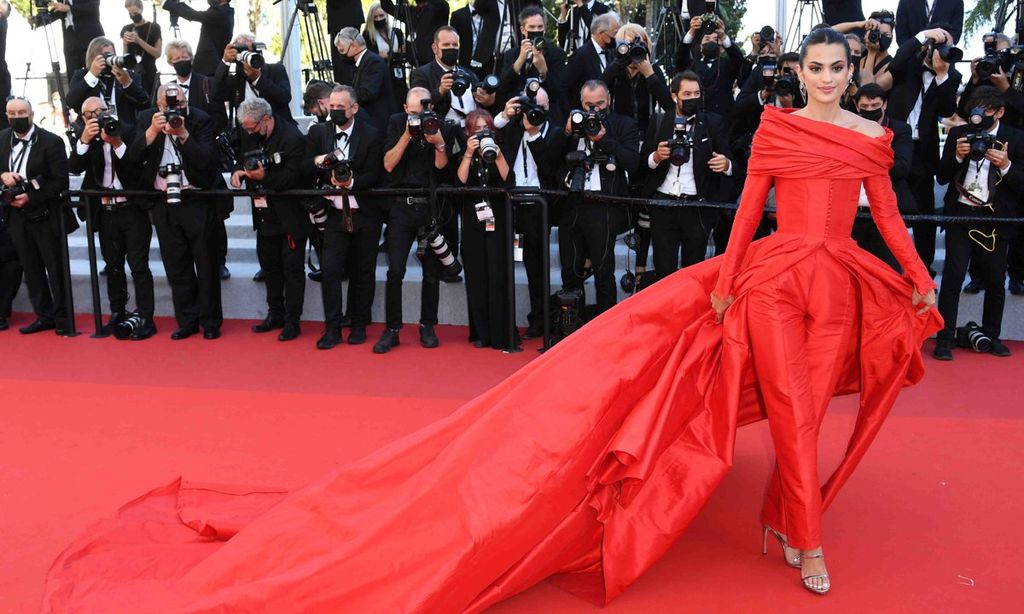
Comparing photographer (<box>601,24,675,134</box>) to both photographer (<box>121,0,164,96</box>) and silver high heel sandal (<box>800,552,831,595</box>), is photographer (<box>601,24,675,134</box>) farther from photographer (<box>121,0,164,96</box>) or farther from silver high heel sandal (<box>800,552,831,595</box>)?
photographer (<box>121,0,164,96</box>)

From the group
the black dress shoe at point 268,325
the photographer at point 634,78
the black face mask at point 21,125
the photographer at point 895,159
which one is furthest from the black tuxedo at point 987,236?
the black face mask at point 21,125

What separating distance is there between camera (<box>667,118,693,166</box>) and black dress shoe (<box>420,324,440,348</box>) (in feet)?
6.14

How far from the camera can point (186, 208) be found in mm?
7000

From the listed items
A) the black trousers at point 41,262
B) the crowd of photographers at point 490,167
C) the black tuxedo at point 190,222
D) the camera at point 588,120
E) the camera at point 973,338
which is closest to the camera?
the camera at point 588,120

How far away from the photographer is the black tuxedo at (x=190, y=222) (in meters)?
6.95

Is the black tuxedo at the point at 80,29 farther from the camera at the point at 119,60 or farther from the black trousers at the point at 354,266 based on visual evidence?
the black trousers at the point at 354,266

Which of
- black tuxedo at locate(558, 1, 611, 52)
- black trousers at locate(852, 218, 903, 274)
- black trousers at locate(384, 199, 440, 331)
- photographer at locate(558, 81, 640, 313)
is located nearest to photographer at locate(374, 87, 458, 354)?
black trousers at locate(384, 199, 440, 331)

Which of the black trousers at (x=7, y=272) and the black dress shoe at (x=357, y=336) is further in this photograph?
the black trousers at (x=7, y=272)

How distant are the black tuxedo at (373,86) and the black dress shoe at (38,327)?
276 cm

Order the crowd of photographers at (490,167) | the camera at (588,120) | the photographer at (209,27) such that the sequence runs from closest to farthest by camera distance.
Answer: the camera at (588,120), the crowd of photographers at (490,167), the photographer at (209,27)

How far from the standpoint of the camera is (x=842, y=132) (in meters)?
3.16

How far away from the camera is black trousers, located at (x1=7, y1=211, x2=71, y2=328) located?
7293mm

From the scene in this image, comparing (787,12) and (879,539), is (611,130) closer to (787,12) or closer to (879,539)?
(879,539)

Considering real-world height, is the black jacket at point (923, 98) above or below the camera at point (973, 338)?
above
